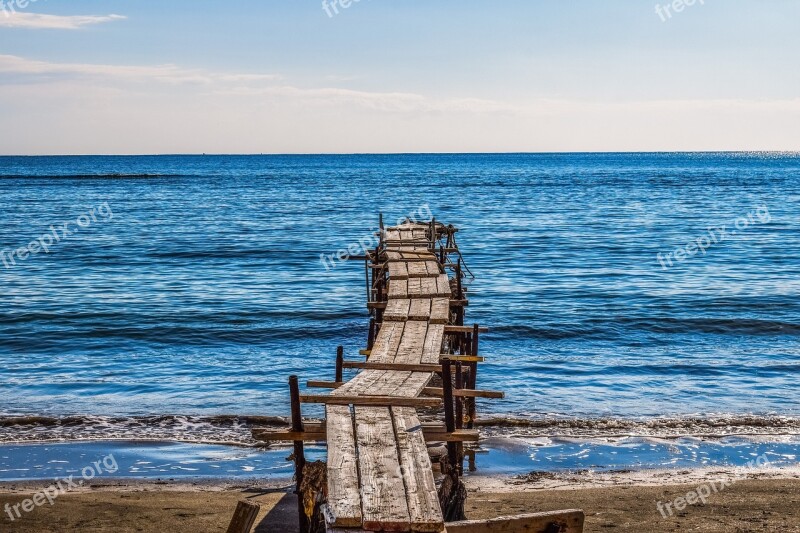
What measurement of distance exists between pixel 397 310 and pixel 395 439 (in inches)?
286

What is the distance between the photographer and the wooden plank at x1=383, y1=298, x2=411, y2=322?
52.0 ft

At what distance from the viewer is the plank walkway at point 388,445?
7441 millimetres

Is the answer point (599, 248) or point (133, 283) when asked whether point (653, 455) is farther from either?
point (599, 248)

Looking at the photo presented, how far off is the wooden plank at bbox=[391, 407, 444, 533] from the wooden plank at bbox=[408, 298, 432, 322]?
5463 millimetres

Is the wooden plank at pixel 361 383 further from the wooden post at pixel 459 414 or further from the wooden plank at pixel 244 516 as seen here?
the wooden plank at pixel 244 516

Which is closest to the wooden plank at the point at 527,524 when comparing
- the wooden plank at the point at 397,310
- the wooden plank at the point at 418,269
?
the wooden plank at the point at 397,310

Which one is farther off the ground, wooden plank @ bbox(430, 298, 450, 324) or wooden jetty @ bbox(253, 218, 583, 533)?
wooden plank @ bbox(430, 298, 450, 324)

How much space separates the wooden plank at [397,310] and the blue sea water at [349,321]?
3.45 metres

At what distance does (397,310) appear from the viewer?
1656 centimetres

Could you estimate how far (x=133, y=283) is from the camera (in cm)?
3703

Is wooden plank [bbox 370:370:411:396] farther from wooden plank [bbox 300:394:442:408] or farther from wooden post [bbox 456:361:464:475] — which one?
wooden post [bbox 456:361:464:475]

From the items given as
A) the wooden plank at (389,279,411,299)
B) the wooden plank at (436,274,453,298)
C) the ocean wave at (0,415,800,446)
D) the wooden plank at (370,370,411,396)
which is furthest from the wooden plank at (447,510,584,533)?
the wooden plank at (389,279,411,299)

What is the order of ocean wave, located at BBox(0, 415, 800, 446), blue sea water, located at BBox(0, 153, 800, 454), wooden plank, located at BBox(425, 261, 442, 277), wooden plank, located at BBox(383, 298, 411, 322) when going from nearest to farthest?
1. wooden plank, located at BBox(383, 298, 411, 322)
2. ocean wave, located at BBox(0, 415, 800, 446)
3. blue sea water, located at BBox(0, 153, 800, 454)
4. wooden plank, located at BBox(425, 261, 442, 277)

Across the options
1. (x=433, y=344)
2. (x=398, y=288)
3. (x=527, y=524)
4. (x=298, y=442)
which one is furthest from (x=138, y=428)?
(x=527, y=524)
